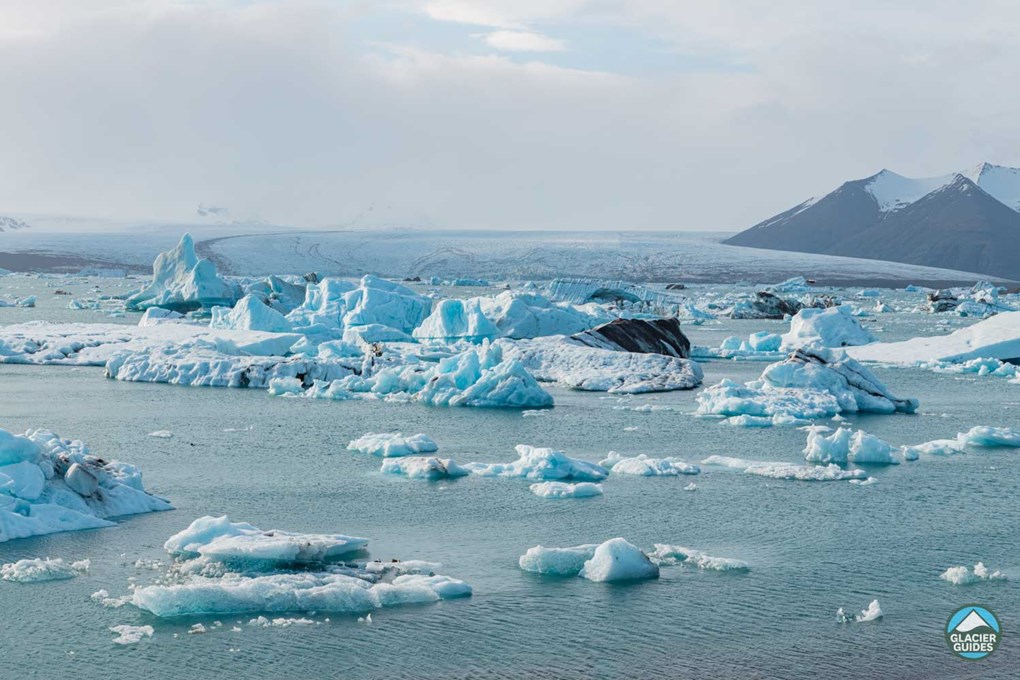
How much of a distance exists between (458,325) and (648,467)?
15.2 meters

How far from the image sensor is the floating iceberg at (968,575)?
8.98 metres

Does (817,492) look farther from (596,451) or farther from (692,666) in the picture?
(692,666)

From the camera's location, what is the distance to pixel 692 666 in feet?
23.6

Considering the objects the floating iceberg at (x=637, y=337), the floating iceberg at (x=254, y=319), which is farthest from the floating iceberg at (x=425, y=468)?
the floating iceberg at (x=254, y=319)

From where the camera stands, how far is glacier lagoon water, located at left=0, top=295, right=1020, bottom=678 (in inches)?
286

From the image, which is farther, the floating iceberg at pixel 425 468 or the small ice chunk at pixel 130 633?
the floating iceberg at pixel 425 468

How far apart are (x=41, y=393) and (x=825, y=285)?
69.7m

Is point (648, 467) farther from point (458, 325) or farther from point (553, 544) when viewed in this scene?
point (458, 325)

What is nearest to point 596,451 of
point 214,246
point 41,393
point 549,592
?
point 549,592

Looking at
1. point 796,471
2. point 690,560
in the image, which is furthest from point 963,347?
point 690,560

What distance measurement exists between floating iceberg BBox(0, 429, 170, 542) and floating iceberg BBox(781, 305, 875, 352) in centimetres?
1970

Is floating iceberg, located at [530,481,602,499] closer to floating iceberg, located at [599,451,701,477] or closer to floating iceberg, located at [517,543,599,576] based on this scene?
floating iceberg, located at [599,451,701,477]

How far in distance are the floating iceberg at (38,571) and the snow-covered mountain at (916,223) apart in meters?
104

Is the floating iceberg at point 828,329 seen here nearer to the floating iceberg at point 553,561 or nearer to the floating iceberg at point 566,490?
the floating iceberg at point 566,490
